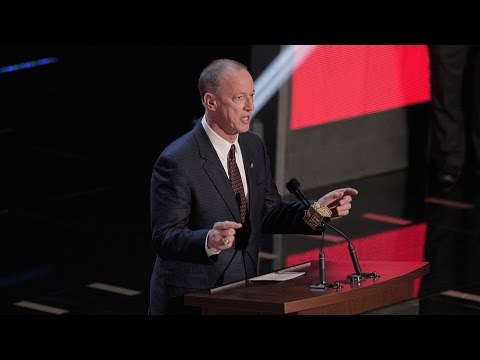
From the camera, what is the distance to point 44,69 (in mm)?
13898

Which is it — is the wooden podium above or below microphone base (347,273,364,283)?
below

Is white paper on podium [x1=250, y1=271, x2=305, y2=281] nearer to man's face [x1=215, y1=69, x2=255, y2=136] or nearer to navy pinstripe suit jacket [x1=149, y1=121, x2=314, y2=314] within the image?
navy pinstripe suit jacket [x1=149, y1=121, x2=314, y2=314]

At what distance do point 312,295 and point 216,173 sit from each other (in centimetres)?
68

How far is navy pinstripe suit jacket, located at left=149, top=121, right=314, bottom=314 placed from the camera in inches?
197

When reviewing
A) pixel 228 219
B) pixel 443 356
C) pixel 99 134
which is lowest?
pixel 443 356

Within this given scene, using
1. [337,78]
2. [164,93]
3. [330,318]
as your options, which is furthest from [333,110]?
[330,318]

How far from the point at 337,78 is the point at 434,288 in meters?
2.48

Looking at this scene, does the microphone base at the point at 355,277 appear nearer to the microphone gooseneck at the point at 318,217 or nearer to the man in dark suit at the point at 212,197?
the microphone gooseneck at the point at 318,217

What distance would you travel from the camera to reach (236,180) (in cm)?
520

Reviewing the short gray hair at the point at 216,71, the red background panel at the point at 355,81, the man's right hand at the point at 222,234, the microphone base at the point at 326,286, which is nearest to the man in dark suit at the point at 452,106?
the red background panel at the point at 355,81

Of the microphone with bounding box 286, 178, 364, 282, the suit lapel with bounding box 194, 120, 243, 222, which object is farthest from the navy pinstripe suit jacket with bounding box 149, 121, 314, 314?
the microphone with bounding box 286, 178, 364, 282

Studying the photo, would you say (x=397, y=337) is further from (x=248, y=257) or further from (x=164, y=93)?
(x=164, y=93)

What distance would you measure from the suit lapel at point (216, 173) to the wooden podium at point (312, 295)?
0.29 metres

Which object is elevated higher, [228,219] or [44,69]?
[44,69]
